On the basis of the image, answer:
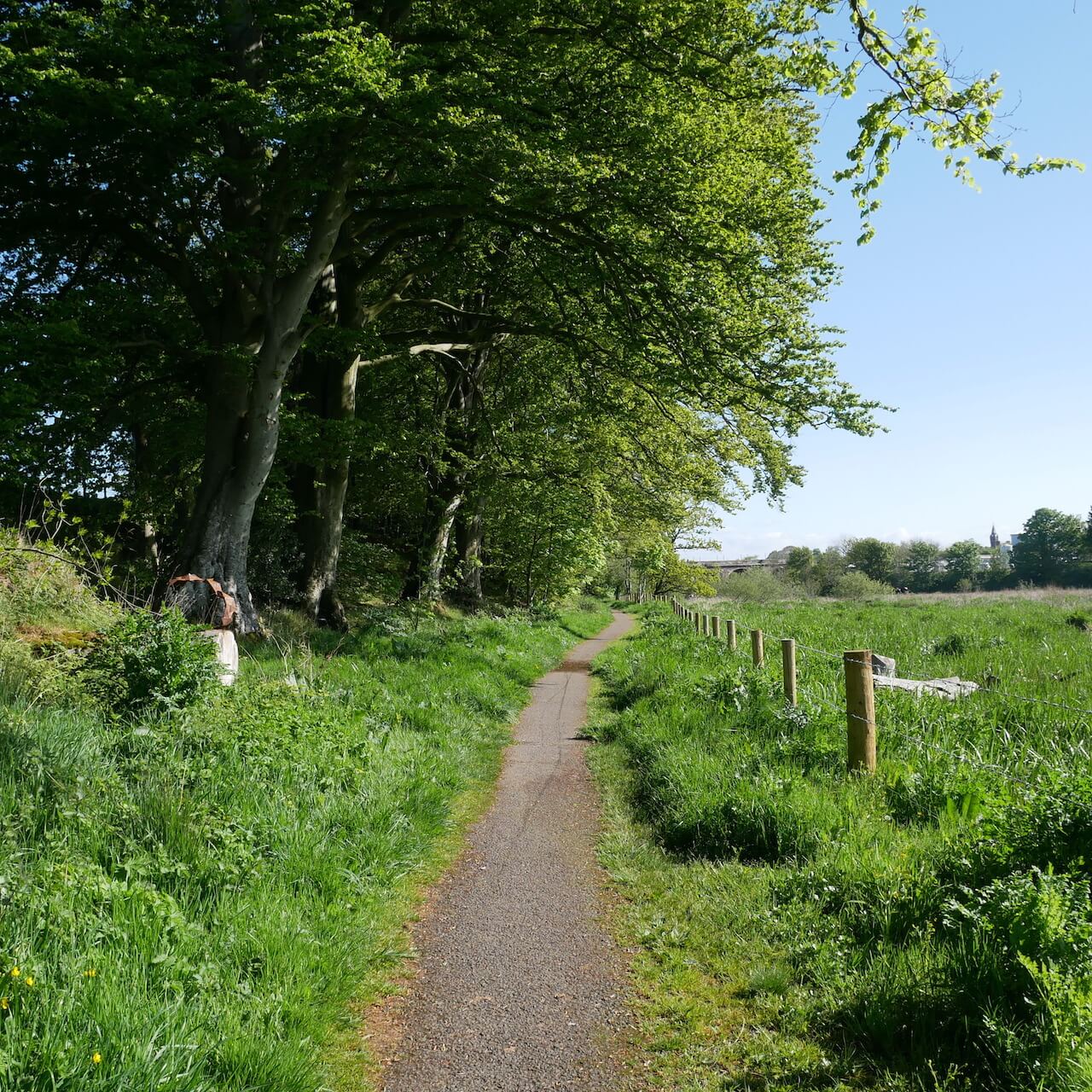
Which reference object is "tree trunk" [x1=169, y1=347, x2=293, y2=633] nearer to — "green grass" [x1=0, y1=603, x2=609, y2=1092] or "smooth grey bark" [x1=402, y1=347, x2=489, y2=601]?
"green grass" [x1=0, y1=603, x2=609, y2=1092]

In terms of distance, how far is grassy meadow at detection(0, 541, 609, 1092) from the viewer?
3.05m

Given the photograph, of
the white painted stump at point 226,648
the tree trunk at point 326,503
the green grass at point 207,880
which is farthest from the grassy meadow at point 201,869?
the tree trunk at point 326,503

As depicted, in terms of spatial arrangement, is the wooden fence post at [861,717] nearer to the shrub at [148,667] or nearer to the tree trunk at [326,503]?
the shrub at [148,667]

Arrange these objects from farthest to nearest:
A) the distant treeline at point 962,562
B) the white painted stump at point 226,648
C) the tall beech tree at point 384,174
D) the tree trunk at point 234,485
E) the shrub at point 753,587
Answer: the distant treeline at point 962,562
the shrub at point 753,587
the tree trunk at point 234,485
the tall beech tree at point 384,174
the white painted stump at point 226,648

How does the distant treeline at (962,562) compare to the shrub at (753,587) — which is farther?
the distant treeline at (962,562)

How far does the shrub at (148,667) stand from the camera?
6.67 meters

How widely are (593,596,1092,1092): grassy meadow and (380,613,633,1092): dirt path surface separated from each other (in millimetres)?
268

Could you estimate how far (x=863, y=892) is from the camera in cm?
466

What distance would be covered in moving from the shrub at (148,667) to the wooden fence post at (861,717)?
18.2 feet

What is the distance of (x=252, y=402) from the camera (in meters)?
13.5

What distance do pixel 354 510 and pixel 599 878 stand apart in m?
21.8

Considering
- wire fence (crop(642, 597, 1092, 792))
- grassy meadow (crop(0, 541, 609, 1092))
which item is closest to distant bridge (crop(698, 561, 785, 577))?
wire fence (crop(642, 597, 1092, 792))

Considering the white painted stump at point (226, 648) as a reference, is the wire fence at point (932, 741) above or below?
below

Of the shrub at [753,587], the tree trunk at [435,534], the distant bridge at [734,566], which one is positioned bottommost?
the shrub at [753,587]
